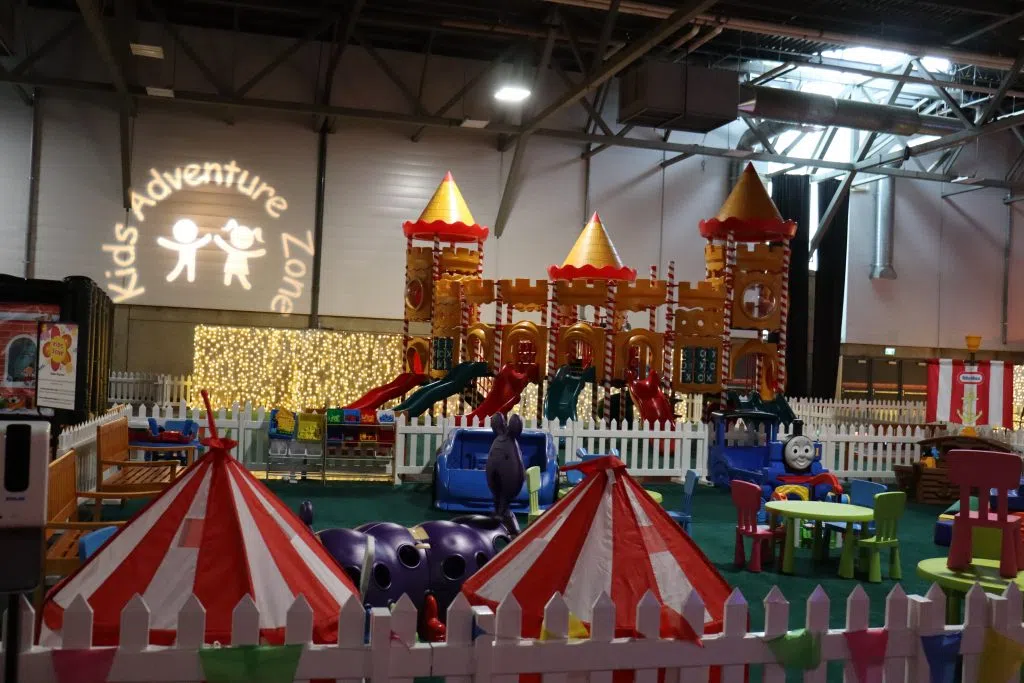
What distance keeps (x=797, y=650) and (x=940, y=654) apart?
523 mm

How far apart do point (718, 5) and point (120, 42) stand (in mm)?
10082

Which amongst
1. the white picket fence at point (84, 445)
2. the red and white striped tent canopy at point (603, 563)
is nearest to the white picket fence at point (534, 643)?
the red and white striped tent canopy at point (603, 563)

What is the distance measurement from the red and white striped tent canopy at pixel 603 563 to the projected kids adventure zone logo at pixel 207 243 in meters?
16.3

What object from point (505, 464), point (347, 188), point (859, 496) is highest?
point (347, 188)

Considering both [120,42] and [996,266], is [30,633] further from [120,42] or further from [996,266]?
[996,266]

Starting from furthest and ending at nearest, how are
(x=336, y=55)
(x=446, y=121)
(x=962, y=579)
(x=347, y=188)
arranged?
(x=347, y=188), (x=336, y=55), (x=446, y=121), (x=962, y=579)

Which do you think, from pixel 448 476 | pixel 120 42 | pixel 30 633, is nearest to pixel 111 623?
pixel 30 633

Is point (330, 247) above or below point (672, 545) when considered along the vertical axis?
above

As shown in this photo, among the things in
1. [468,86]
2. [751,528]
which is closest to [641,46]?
[468,86]

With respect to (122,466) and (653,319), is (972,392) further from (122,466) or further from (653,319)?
(122,466)

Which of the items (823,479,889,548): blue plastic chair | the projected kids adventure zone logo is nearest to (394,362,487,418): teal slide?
the projected kids adventure zone logo

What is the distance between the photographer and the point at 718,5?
1552 cm

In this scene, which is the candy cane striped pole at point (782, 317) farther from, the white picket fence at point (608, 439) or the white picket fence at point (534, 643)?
the white picket fence at point (534, 643)

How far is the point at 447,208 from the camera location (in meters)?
16.8
